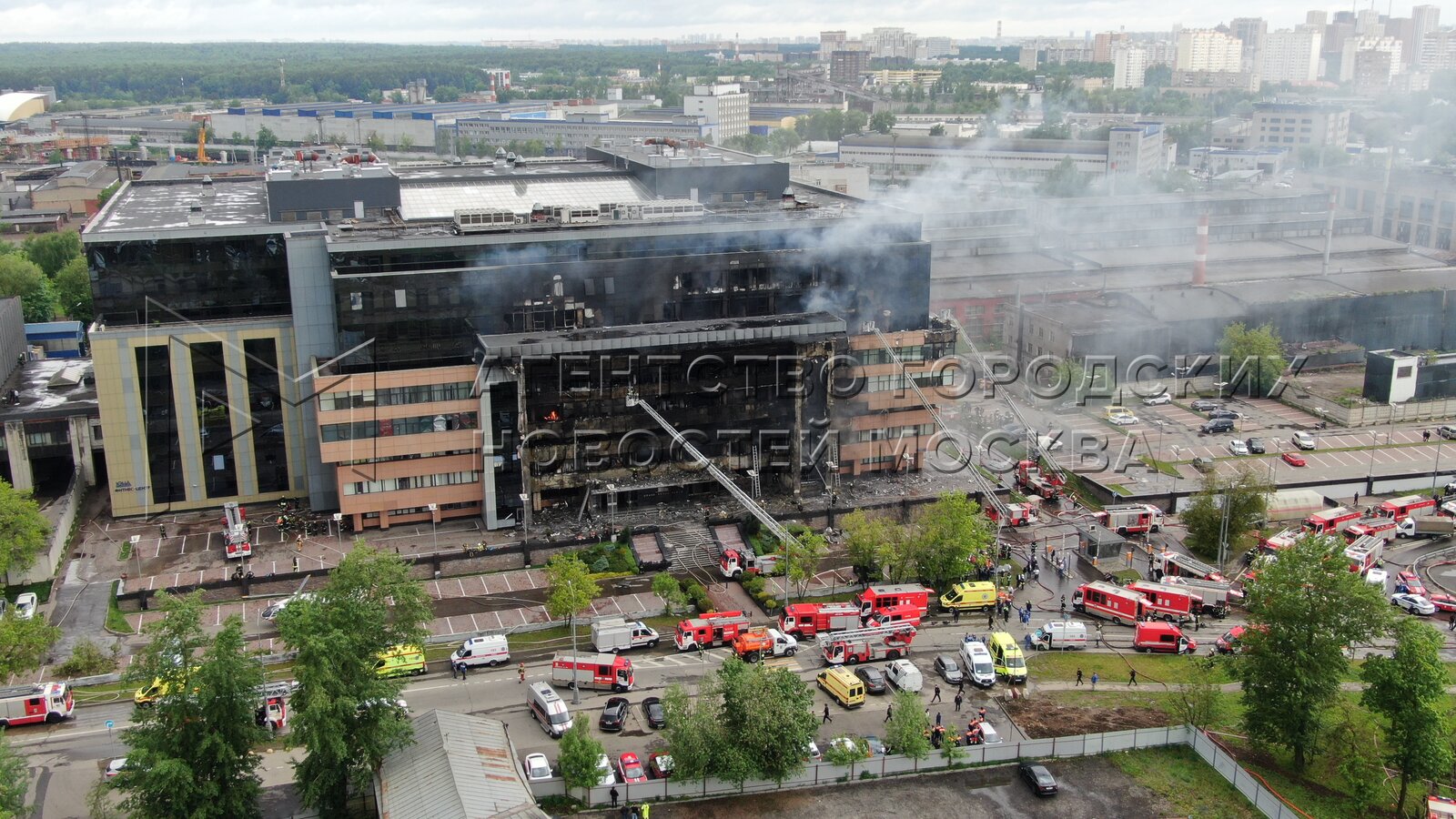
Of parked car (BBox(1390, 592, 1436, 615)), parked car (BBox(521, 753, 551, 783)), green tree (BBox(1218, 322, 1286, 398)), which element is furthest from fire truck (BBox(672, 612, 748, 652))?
green tree (BBox(1218, 322, 1286, 398))

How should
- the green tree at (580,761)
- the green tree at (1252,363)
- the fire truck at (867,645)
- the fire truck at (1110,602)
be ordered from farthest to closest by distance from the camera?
the green tree at (1252,363)
the fire truck at (1110,602)
the fire truck at (867,645)
the green tree at (580,761)

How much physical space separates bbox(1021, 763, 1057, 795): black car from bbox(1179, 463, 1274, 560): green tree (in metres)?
18.6

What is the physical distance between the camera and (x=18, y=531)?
4259cm

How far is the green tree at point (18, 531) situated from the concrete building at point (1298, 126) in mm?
145306

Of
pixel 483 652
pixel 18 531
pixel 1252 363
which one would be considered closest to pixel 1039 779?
pixel 483 652

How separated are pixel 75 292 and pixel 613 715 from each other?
6319 centimetres

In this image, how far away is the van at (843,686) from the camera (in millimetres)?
35906

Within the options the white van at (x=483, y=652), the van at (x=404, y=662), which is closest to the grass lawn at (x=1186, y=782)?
the white van at (x=483, y=652)

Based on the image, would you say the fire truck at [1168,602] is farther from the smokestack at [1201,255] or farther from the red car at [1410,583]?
the smokestack at [1201,255]

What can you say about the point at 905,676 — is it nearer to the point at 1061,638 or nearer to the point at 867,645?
the point at 867,645

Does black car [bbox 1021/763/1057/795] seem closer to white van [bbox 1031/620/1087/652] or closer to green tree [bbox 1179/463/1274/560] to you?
white van [bbox 1031/620/1087/652]

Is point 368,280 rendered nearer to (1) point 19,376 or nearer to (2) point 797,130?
(1) point 19,376

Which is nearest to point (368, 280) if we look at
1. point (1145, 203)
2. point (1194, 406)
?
point (1194, 406)

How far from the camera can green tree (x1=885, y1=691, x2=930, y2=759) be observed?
32.2 meters
